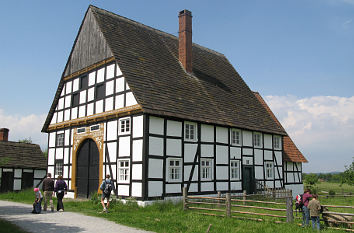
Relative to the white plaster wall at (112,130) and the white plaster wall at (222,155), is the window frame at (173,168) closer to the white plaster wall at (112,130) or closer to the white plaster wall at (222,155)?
the white plaster wall at (222,155)

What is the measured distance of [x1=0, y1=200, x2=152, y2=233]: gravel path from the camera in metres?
10.9

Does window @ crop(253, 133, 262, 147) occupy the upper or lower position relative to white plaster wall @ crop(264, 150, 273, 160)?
upper

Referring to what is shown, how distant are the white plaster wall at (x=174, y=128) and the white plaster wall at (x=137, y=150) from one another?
5.80ft

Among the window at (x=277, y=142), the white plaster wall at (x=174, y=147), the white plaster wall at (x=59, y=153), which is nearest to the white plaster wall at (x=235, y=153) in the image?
the white plaster wall at (x=174, y=147)

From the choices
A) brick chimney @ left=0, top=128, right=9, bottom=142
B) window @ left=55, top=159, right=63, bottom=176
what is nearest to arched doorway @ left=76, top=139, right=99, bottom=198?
window @ left=55, top=159, right=63, bottom=176

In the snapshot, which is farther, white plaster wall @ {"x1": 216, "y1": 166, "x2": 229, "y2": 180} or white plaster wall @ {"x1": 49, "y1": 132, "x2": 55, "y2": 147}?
white plaster wall @ {"x1": 49, "y1": 132, "x2": 55, "y2": 147}

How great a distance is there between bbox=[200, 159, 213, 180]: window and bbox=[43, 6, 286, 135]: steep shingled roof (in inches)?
94.6

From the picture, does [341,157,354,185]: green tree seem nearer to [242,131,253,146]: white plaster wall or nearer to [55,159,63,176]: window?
[242,131,253,146]: white plaster wall

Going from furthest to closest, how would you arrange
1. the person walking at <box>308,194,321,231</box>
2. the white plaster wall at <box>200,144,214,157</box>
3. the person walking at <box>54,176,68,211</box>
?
the white plaster wall at <box>200,144,214,157</box>, the person walking at <box>54,176,68,211</box>, the person walking at <box>308,194,321,231</box>

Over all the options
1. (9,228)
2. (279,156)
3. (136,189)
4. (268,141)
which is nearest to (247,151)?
(268,141)

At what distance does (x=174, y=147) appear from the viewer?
735 inches

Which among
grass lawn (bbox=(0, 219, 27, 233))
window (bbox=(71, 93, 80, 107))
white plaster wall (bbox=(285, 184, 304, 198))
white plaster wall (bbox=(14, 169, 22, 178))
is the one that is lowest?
white plaster wall (bbox=(285, 184, 304, 198))

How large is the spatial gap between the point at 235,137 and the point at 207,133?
288 cm

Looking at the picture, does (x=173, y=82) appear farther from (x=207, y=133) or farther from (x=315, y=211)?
(x=315, y=211)
